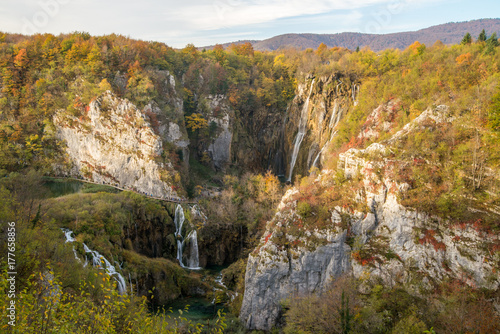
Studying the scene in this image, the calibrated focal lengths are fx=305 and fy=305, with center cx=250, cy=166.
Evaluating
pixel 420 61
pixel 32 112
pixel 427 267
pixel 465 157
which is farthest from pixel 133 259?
pixel 420 61

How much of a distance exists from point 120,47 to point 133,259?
37.6 meters

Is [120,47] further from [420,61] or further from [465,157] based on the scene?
[465,157]

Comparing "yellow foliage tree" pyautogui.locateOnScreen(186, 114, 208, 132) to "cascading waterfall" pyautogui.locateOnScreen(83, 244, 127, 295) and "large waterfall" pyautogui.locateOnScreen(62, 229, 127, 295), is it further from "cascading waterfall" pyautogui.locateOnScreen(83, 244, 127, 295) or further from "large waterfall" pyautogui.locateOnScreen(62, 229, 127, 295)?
"cascading waterfall" pyautogui.locateOnScreen(83, 244, 127, 295)

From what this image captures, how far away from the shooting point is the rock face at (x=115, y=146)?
43688 millimetres

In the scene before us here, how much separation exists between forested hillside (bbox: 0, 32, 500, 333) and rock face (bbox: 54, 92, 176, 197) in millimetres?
246

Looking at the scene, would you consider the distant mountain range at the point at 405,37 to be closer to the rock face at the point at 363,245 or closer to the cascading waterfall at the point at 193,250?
the rock face at the point at 363,245

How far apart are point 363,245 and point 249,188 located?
817 inches

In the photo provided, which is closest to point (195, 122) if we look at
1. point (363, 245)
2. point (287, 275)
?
point (287, 275)

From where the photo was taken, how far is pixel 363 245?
77.0ft

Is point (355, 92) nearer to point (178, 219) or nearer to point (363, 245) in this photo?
point (363, 245)

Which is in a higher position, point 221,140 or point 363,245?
point 221,140

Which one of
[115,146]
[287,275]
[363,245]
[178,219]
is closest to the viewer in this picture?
[363,245]

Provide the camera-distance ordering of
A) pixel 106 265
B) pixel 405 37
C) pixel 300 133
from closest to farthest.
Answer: pixel 106 265 < pixel 300 133 < pixel 405 37

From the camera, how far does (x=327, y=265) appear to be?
934 inches
